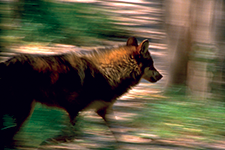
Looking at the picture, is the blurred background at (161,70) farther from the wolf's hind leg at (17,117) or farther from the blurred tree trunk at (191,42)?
the wolf's hind leg at (17,117)

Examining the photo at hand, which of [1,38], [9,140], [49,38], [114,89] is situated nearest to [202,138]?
[114,89]

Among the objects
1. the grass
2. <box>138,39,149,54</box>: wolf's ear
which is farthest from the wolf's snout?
the grass

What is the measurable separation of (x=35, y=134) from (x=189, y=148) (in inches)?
85.5

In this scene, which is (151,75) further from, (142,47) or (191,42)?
(191,42)

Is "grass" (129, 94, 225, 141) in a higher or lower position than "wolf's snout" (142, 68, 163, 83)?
lower

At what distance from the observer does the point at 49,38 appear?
23.3ft

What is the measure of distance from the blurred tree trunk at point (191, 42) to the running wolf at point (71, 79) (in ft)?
7.12

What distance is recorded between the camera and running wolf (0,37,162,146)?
404cm

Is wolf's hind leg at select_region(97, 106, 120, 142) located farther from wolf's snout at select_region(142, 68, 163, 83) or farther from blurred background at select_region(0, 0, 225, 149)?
wolf's snout at select_region(142, 68, 163, 83)

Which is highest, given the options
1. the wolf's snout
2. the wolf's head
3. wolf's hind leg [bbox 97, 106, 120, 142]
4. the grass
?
the wolf's head

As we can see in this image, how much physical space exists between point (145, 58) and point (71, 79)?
121 cm

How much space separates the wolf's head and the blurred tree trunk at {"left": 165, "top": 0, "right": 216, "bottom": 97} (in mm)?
2035

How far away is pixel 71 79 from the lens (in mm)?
4305

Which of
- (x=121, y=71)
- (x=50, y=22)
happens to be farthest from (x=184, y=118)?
(x=50, y=22)
